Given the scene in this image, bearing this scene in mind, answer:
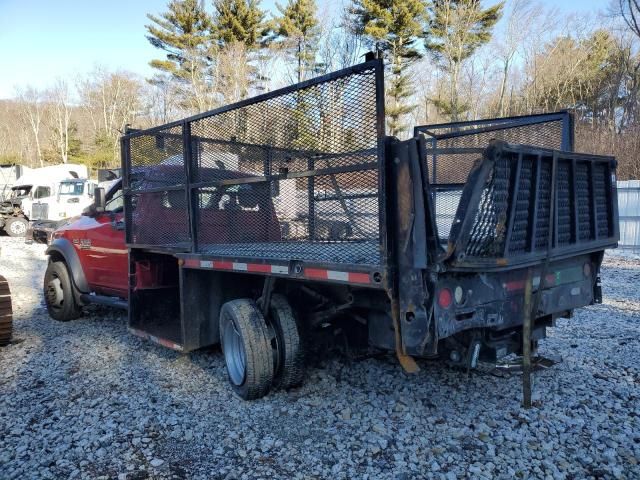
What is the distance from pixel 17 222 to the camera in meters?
23.1

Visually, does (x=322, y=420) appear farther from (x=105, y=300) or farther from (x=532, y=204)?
(x=105, y=300)

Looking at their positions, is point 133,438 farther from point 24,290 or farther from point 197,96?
point 197,96

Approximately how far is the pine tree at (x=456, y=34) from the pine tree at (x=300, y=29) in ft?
22.3

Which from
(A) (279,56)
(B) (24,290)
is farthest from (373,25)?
(B) (24,290)

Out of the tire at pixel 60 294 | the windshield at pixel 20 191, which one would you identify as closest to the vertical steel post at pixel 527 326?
the tire at pixel 60 294

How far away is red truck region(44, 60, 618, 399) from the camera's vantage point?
123 inches

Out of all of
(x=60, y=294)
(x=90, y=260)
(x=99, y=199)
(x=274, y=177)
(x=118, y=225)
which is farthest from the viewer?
(x=60, y=294)

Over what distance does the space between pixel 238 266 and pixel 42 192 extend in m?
22.6

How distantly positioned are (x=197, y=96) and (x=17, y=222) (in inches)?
529

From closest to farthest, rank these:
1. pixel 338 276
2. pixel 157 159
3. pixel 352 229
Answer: pixel 338 276, pixel 352 229, pixel 157 159

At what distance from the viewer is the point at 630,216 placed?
1422 centimetres

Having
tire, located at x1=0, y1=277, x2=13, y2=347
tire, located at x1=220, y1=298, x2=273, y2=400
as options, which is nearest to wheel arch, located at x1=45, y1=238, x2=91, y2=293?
tire, located at x1=0, y1=277, x2=13, y2=347

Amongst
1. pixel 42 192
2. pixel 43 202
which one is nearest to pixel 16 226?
pixel 42 192

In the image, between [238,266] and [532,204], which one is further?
[238,266]
